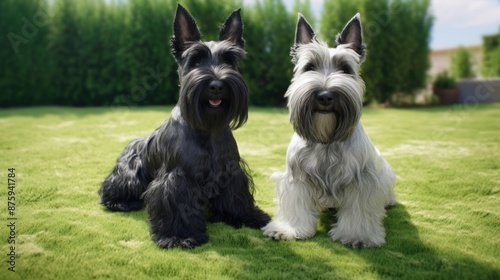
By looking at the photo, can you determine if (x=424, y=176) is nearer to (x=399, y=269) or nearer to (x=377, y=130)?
(x=399, y=269)

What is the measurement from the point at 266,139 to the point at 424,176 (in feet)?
10.1

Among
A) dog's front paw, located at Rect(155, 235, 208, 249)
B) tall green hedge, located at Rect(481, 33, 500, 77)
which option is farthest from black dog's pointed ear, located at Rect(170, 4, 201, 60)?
tall green hedge, located at Rect(481, 33, 500, 77)

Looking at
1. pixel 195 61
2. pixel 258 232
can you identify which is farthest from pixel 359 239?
pixel 195 61

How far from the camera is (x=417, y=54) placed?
15.1 meters

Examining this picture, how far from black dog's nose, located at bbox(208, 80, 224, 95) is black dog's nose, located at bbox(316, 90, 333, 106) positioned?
704mm

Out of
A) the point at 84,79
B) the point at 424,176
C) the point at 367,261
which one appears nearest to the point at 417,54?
the point at 424,176

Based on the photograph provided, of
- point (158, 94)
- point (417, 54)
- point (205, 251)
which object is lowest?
point (205, 251)

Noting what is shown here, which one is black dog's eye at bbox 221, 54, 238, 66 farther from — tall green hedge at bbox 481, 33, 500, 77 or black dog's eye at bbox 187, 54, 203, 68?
tall green hedge at bbox 481, 33, 500, 77

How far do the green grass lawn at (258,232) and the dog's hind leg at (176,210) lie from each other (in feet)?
0.42

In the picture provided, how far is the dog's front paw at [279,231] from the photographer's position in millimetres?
3180

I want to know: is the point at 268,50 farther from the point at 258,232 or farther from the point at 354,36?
the point at 258,232

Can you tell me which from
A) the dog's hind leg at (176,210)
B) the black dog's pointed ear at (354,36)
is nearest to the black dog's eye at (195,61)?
the dog's hind leg at (176,210)

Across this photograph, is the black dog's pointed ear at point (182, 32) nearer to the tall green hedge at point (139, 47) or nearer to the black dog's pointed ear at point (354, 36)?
the black dog's pointed ear at point (354, 36)

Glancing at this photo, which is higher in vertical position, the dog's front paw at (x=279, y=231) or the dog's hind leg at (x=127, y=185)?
the dog's hind leg at (x=127, y=185)
